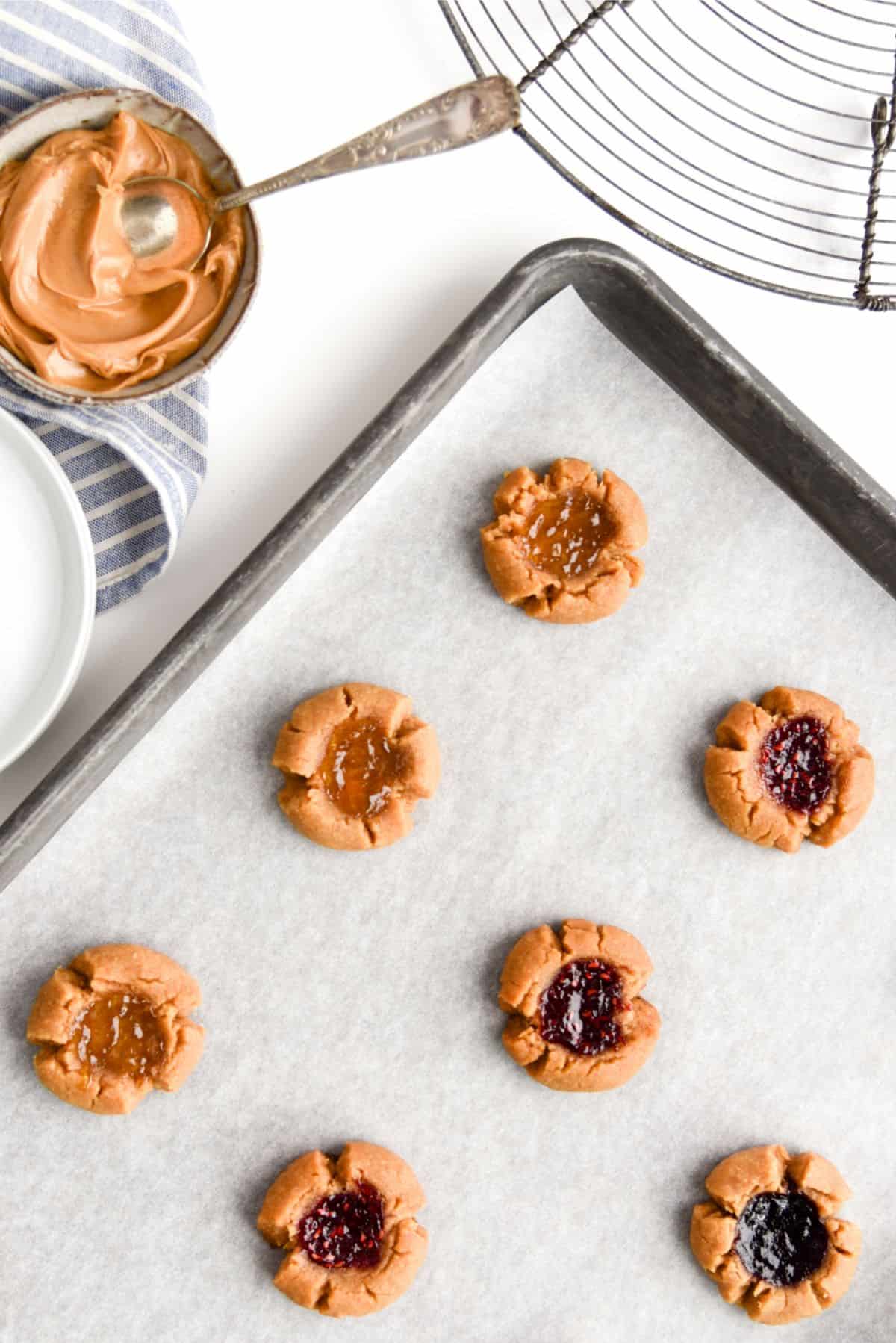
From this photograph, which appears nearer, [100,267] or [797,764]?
[100,267]

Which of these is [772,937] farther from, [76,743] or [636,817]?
[76,743]

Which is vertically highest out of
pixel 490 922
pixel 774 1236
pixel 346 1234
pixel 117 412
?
pixel 117 412

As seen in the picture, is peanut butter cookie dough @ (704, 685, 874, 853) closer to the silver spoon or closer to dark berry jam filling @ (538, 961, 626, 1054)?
dark berry jam filling @ (538, 961, 626, 1054)

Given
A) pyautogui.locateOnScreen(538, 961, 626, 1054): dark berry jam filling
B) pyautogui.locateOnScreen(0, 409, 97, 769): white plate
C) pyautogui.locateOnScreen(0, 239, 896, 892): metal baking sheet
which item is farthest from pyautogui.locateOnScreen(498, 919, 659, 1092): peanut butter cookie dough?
pyautogui.locateOnScreen(0, 409, 97, 769): white plate

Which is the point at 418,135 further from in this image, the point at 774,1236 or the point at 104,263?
the point at 774,1236

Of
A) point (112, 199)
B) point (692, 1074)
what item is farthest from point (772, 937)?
point (112, 199)

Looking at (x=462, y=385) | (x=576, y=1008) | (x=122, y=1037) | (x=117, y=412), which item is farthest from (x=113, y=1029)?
(x=462, y=385)
